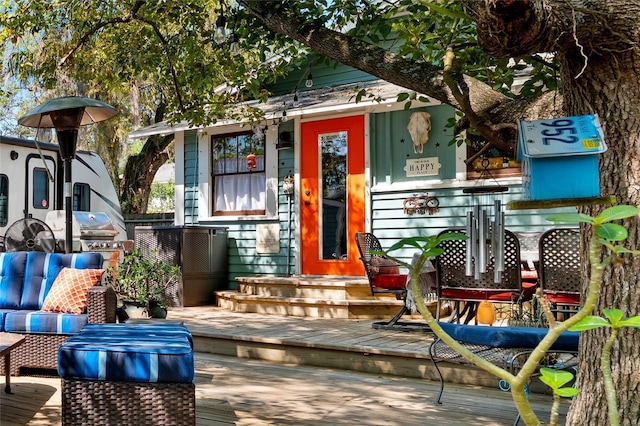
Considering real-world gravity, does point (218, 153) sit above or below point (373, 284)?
above

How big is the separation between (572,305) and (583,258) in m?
2.44

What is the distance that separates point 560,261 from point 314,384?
6.40 feet

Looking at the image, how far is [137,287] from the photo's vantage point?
6.01 meters

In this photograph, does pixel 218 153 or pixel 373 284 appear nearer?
pixel 373 284

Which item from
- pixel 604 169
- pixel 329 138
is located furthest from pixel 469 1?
pixel 329 138

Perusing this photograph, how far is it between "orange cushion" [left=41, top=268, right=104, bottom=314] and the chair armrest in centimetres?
29

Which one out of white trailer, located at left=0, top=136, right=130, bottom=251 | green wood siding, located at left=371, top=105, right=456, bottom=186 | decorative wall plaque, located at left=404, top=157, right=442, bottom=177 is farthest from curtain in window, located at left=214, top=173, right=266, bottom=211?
decorative wall plaque, located at left=404, top=157, right=442, bottom=177

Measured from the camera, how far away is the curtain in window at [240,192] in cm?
919

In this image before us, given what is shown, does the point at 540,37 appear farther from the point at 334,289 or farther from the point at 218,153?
the point at 218,153

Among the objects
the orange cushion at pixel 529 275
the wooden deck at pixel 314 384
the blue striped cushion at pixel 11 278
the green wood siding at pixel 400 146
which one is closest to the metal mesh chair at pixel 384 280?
the wooden deck at pixel 314 384

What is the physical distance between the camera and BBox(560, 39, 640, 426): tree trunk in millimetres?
2283

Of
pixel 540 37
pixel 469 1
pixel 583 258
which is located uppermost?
pixel 469 1

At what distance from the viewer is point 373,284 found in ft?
20.7

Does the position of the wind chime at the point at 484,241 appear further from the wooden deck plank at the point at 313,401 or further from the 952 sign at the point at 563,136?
the 952 sign at the point at 563,136
